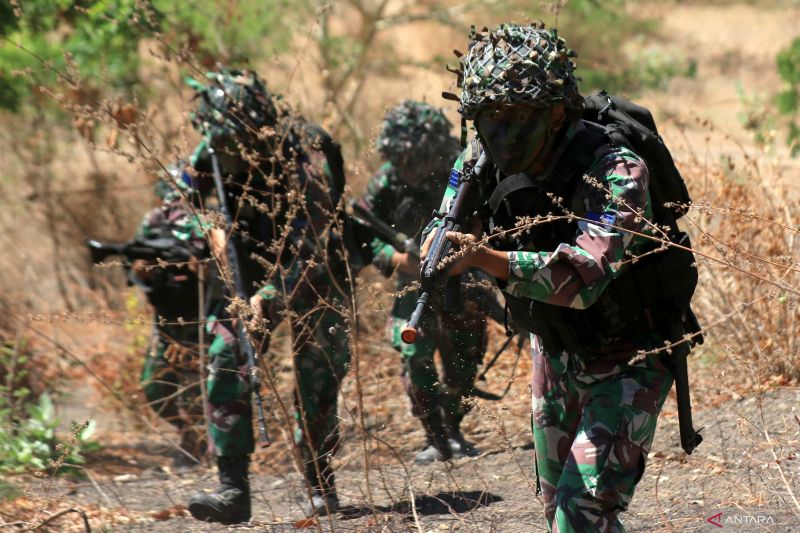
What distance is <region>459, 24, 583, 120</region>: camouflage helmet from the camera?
282 centimetres

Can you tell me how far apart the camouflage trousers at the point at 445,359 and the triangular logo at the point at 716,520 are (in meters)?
1.09

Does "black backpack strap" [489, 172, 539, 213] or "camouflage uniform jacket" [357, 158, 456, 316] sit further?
"camouflage uniform jacket" [357, 158, 456, 316]

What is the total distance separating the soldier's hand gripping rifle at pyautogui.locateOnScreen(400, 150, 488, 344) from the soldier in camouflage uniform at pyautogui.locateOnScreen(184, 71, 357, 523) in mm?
1233

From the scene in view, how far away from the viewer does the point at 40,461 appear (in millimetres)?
4758

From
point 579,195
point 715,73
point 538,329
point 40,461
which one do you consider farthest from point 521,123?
point 715,73

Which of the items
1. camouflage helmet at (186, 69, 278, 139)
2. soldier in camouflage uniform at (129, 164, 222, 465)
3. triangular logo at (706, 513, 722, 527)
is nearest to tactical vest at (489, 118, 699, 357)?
triangular logo at (706, 513, 722, 527)

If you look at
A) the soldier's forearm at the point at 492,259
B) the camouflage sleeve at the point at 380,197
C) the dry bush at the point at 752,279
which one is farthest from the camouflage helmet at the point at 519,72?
the camouflage sleeve at the point at 380,197

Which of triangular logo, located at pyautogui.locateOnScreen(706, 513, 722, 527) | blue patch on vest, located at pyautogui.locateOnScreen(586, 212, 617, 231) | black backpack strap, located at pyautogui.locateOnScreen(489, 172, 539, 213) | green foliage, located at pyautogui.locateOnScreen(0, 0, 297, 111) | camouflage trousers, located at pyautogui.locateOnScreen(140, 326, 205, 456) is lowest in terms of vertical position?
triangular logo, located at pyautogui.locateOnScreen(706, 513, 722, 527)

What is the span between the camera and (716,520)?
12.6ft

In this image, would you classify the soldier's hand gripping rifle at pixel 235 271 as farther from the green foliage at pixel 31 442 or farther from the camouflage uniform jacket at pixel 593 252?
the camouflage uniform jacket at pixel 593 252

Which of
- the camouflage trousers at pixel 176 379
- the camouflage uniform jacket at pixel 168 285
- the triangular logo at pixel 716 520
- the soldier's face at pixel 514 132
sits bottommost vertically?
the triangular logo at pixel 716 520

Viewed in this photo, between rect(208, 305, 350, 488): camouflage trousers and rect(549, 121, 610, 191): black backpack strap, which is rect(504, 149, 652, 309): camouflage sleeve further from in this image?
rect(208, 305, 350, 488): camouflage trousers

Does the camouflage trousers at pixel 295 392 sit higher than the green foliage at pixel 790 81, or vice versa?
the green foliage at pixel 790 81

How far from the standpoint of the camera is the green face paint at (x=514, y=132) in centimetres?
286
